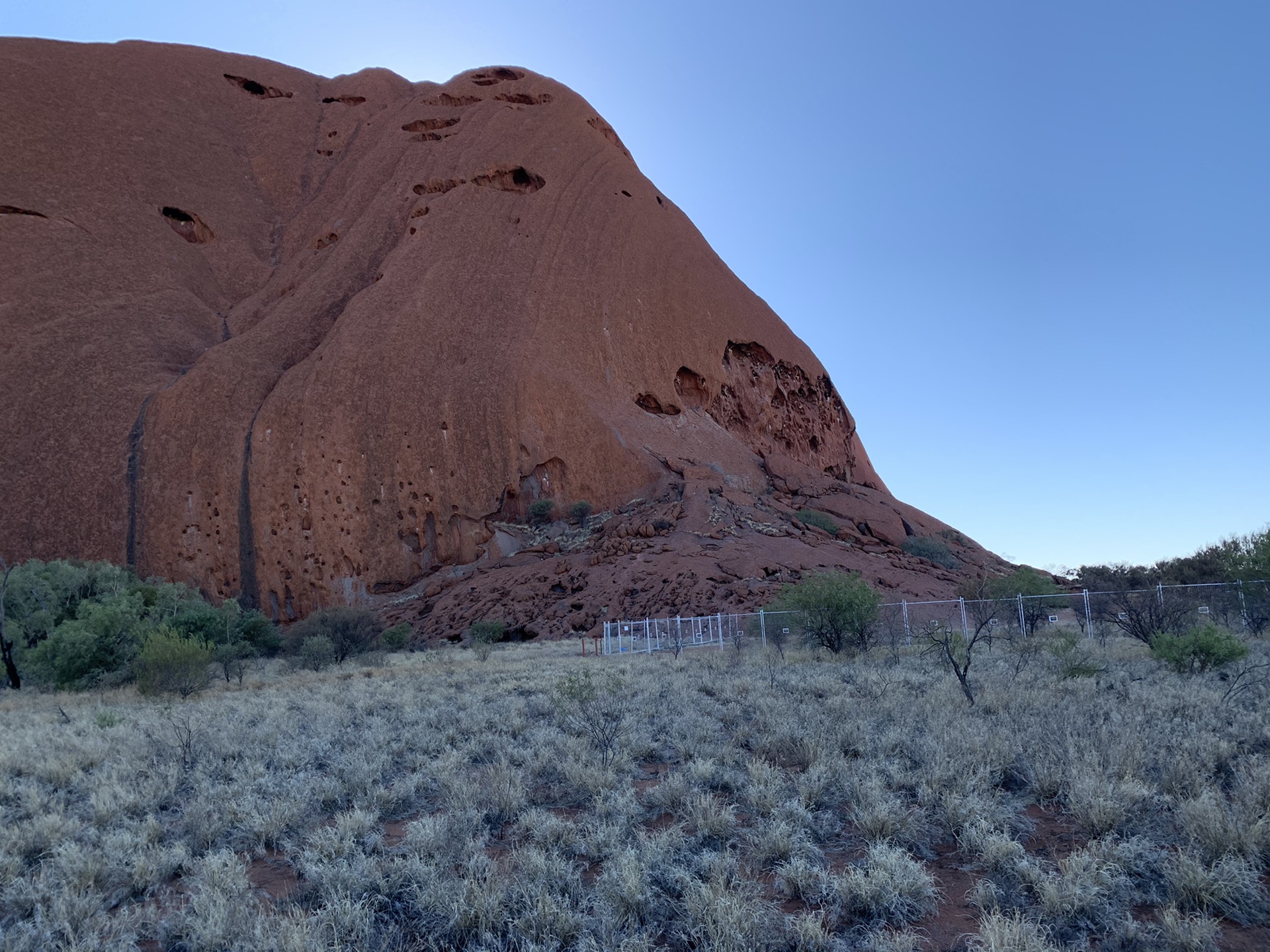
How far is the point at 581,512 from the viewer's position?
40062mm

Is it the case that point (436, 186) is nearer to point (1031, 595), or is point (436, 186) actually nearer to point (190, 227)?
point (190, 227)

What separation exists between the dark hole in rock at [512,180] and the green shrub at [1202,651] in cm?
4943

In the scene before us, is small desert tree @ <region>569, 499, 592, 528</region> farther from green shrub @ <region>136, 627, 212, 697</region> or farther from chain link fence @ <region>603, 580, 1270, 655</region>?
green shrub @ <region>136, 627, 212, 697</region>

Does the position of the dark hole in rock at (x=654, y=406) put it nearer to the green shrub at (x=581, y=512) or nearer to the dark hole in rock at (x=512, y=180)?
the green shrub at (x=581, y=512)

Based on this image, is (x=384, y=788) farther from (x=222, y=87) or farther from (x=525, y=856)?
(x=222, y=87)

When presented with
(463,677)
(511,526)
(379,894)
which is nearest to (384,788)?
(379,894)

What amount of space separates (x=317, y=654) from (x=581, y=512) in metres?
18.7

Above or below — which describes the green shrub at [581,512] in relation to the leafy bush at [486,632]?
above

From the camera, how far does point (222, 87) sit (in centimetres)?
6638

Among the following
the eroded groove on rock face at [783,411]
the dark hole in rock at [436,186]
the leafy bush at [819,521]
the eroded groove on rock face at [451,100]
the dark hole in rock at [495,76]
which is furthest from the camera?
the dark hole in rock at [495,76]

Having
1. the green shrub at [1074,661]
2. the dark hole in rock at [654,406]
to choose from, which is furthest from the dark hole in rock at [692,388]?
the green shrub at [1074,661]

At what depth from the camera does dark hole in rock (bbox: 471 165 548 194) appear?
5297 cm

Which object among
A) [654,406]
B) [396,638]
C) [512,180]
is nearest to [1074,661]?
[396,638]

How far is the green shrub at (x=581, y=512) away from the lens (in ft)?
131
